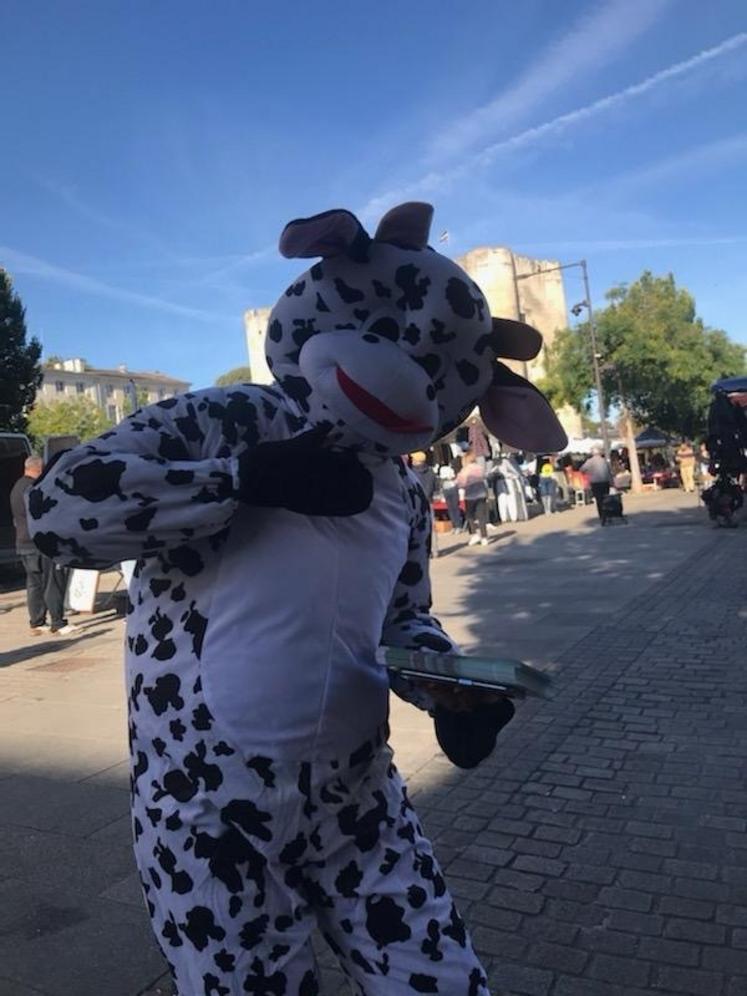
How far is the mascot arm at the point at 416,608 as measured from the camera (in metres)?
1.65

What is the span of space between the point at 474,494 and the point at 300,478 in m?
13.0

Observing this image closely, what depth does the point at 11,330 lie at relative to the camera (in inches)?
894

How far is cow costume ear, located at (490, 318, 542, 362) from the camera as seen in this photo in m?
1.64

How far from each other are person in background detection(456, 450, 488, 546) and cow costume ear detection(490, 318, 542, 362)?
12434 millimetres

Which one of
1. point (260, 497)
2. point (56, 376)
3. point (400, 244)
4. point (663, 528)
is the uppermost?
point (56, 376)

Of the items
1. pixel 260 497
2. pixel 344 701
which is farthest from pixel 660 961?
pixel 260 497

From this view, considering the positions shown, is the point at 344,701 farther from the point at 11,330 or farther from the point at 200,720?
the point at 11,330

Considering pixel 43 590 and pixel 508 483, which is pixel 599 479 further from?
pixel 43 590

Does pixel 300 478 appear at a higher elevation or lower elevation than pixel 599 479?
higher

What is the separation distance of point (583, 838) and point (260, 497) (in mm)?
2710

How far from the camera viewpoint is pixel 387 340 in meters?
1.40

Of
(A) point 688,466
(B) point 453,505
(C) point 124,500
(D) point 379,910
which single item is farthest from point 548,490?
(C) point 124,500

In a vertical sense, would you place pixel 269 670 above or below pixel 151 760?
above

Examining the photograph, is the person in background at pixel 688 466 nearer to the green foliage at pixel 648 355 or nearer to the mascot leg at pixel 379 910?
the green foliage at pixel 648 355
